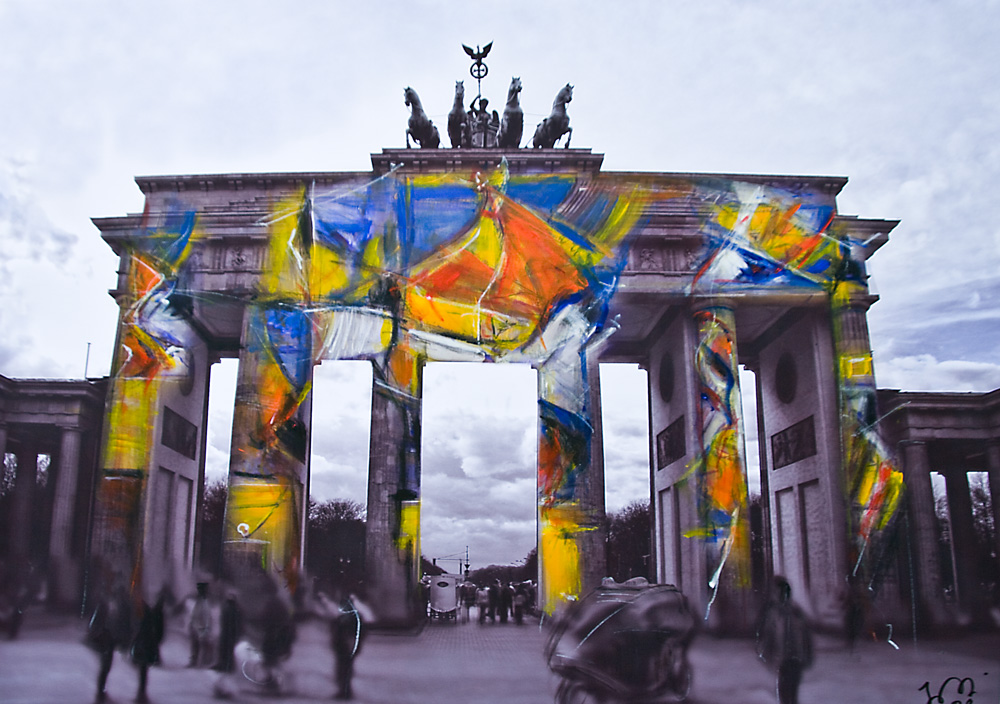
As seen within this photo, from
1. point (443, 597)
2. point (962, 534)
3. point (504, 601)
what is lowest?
point (443, 597)

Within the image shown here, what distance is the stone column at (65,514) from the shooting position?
1928 cm

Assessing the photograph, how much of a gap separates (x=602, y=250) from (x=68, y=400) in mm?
15557

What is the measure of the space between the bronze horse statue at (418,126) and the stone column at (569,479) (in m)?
7.04

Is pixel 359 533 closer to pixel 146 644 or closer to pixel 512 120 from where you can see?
pixel 512 120

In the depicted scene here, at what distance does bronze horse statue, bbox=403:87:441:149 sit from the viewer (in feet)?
68.4

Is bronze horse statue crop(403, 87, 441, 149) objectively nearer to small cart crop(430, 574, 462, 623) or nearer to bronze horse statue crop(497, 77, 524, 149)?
bronze horse statue crop(497, 77, 524, 149)

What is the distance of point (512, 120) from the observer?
20766 mm

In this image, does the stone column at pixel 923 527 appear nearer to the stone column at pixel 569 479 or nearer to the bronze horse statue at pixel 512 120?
the stone column at pixel 569 479

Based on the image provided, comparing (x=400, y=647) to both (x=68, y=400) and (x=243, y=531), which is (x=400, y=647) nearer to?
(x=243, y=531)

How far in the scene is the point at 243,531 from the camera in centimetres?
1805
